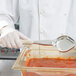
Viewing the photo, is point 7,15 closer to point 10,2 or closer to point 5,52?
point 10,2

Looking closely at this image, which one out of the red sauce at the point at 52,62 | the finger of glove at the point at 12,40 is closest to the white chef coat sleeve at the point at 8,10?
the finger of glove at the point at 12,40

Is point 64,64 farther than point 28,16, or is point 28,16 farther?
point 28,16

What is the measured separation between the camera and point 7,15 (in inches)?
35.6

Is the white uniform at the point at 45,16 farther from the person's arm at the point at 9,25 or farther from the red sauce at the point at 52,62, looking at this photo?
the red sauce at the point at 52,62

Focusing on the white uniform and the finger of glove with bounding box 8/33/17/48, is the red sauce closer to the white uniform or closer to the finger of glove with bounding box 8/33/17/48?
the finger of glove with bounding box 8/33/17/48

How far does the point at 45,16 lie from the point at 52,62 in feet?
1.15

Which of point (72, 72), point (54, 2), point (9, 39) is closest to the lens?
point (72, 72)

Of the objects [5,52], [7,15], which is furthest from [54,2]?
[5,52]

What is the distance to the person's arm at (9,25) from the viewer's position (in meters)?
0.72

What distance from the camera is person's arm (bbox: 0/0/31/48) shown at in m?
0.72

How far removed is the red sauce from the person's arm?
11 cm

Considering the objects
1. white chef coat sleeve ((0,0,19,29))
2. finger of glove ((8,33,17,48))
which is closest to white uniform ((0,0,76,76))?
white chef coat sleeve ((0,0,19,29))

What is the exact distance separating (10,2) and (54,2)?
26 centimetres

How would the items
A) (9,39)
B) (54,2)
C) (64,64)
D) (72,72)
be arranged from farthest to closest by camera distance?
1. (54,2)
2. (9,39)
3. (64,64)
4. (72,72)
